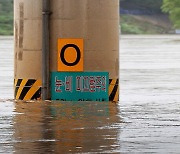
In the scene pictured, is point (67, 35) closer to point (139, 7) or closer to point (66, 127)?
point (66, 127)

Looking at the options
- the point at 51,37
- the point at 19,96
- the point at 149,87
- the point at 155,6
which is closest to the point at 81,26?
the point at 51,37

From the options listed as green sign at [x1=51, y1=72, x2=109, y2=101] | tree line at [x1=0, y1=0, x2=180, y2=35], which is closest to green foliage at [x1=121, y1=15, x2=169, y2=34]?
tree line at [x1=0, y1=0, x2=180, y2=35]

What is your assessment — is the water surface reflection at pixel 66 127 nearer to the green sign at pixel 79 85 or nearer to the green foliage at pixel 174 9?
the green sign at pixel 79 85

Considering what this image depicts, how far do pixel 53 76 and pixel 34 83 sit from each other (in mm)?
480

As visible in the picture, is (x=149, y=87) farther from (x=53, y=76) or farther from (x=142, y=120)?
(x=142, y=120)

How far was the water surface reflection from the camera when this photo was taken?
12758 millimetres

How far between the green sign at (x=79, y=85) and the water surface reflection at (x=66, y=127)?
0.89 metres

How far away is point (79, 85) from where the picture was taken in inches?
809

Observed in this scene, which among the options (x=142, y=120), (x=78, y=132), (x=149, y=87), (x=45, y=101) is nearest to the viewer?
(x=78, y=132)

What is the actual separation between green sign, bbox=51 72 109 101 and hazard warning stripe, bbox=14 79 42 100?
381 mm

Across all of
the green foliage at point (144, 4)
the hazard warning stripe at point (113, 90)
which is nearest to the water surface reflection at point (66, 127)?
the hazard warning stripe at point (113, 90)

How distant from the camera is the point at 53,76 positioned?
20.7 meters

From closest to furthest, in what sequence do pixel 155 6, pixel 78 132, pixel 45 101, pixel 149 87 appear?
pixel 78 132
pixel 45 101
pixel 149 87
pixel 155 6

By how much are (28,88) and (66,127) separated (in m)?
6.06
